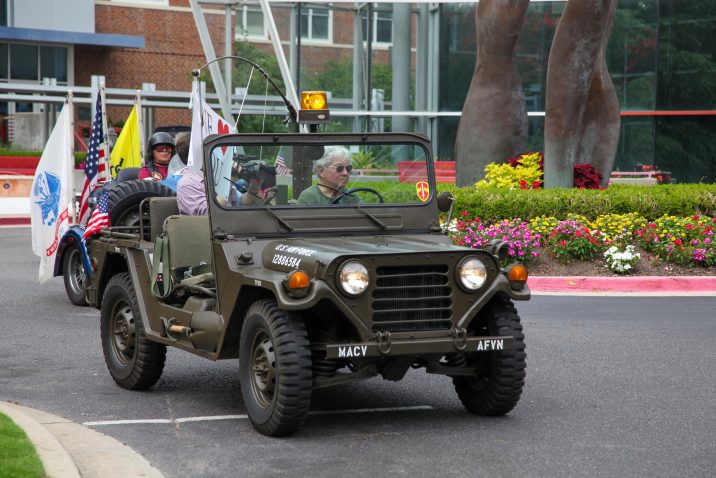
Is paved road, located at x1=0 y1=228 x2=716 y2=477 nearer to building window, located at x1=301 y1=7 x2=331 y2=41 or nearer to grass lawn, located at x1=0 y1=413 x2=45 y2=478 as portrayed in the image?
grass lawn, located at x1=0 y1=413 x2=45 y2=478

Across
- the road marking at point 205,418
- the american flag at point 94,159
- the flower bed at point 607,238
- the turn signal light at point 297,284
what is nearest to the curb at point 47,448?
the road marking at point 205,418

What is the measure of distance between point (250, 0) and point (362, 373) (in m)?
27.1

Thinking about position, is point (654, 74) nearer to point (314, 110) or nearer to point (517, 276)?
point (314, 110)

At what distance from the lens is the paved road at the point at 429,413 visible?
6613mm

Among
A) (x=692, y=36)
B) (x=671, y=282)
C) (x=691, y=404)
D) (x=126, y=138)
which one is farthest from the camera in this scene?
(x=692, y=36)

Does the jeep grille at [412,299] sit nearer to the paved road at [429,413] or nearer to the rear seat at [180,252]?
the paved road at [429,413]

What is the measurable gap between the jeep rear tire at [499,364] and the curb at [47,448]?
2.59 metres

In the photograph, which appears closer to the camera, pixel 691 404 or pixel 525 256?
pixel 691 404

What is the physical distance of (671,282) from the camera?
50.3 ft

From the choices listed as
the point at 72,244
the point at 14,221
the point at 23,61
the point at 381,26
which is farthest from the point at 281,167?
the point at 23,61

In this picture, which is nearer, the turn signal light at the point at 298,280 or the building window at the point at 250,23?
the turn signal light at the point at 298,280

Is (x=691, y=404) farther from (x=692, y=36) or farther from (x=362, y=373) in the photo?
(x=692, y=36)

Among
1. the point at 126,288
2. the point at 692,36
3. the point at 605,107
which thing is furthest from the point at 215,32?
the point at 126,288

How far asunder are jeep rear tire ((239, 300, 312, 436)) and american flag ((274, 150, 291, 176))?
1.35 m
